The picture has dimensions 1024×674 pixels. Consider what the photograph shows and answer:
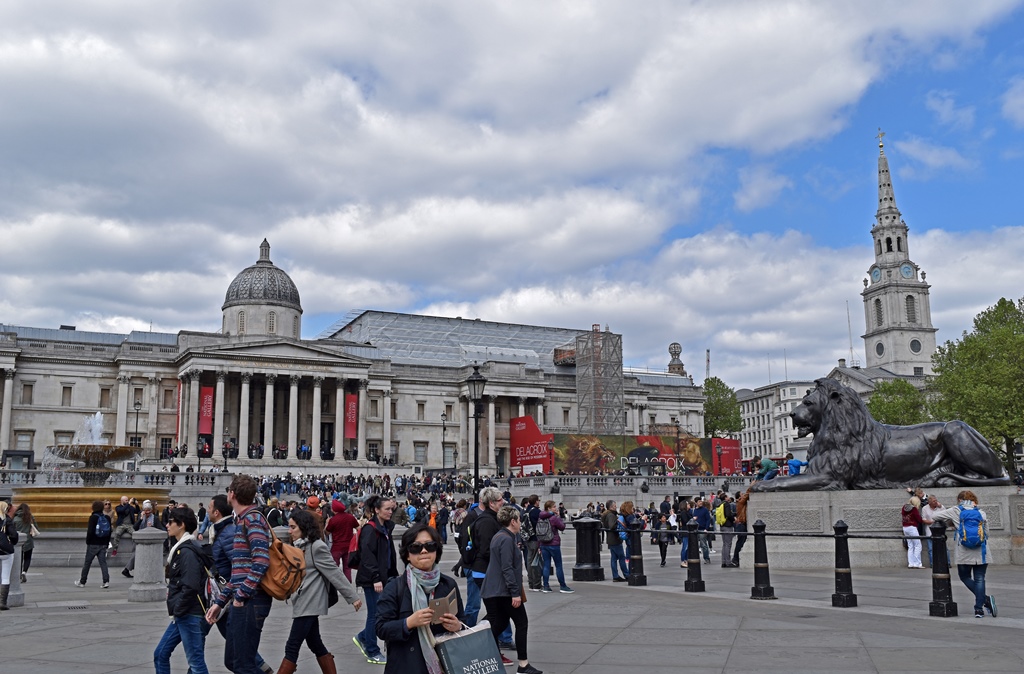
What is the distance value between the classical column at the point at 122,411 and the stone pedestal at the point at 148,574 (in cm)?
6448

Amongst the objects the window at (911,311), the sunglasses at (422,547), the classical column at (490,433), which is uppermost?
the window at (911,311)

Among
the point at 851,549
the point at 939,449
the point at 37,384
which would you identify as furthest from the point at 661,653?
the point at 37,384

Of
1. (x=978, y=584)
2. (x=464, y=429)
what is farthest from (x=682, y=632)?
(x=464, y=429)

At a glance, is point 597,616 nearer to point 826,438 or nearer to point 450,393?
point 826,438

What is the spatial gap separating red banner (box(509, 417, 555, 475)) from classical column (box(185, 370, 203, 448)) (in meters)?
25.8

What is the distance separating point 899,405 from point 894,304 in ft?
218

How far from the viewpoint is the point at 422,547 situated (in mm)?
6102

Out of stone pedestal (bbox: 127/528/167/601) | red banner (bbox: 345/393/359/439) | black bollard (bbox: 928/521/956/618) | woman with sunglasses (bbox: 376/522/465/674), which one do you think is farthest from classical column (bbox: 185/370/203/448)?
woman with sunglasses (bbox: 376/522/465/674)

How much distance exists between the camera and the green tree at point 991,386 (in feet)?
186

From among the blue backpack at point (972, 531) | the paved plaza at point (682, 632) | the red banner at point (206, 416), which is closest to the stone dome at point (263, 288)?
the red banner at point (206, 416)

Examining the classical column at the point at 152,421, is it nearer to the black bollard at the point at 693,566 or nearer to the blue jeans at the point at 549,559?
the blue jeans at the point at 549,559

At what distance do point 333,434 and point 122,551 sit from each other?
57.0m

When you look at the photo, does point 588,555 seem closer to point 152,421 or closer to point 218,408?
point 218,408

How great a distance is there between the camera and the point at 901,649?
403 inches
